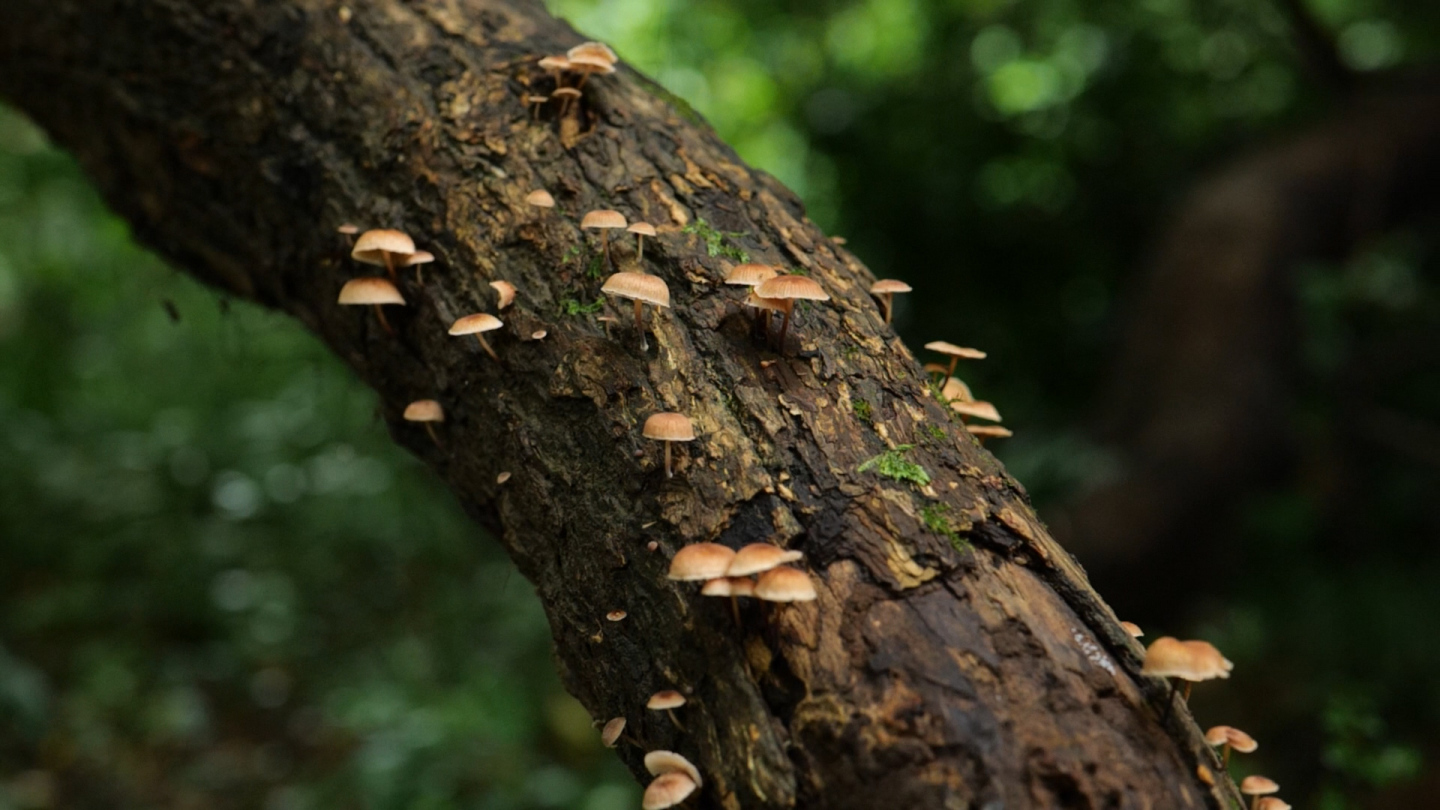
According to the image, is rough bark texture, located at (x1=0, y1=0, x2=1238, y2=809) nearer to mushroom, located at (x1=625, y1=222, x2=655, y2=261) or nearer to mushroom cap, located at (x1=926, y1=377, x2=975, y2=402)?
mushroom, located at (x1=625, y1=222, x2=655, y2=261)

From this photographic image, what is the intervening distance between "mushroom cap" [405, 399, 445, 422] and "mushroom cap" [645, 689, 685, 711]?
1.21 m

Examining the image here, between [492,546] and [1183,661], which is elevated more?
[1183,661]

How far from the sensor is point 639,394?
243 centimetres

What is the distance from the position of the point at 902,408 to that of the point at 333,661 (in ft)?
21.2

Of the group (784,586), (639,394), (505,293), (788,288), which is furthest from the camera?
(505,293)

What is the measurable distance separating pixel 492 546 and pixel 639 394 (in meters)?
6.19

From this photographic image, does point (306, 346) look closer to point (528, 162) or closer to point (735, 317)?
point (528, 162)

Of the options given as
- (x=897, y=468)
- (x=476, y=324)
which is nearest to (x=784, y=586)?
(x=897, y=468)

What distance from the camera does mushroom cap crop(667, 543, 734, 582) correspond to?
76.9 inches

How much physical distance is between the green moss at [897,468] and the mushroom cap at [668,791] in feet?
2.54

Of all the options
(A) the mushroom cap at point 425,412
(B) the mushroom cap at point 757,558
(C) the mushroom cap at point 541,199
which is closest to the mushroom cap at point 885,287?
(C) the mushroom cap at point 541,199

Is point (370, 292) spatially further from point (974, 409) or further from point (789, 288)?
point (974, 409)

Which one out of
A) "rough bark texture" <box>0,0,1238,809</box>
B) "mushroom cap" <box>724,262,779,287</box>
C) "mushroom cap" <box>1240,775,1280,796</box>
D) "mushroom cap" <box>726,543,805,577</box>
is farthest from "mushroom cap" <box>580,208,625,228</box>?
"mushroom cap" <box>1240,775,1280,796</box>

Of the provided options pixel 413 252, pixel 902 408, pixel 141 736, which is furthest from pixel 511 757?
pixel 902 408
